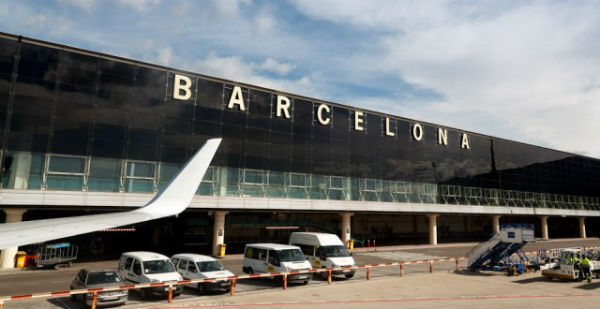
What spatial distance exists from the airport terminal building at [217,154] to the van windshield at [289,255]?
47.2 feet

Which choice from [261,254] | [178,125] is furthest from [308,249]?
[178,125]

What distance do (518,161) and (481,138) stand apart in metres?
11.5

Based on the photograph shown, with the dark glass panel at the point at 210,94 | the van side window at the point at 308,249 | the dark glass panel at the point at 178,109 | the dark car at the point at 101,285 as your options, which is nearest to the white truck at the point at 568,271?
the van side window at the point at 308,249

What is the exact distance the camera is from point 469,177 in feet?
190

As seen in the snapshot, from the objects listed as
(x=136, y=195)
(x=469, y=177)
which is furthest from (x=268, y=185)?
(x=469, y=177)

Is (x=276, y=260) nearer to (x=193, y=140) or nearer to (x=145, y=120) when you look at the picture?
(x=193, y=140)

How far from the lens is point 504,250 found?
26.7m

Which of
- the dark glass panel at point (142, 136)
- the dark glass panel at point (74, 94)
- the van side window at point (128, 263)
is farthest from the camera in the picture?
the dark glass panel at point (142, 136)

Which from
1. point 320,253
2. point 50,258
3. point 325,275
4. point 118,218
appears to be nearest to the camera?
point 118,218

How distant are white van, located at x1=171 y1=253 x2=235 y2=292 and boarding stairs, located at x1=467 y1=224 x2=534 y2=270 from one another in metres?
18.5

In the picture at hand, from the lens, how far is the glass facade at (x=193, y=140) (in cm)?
2891

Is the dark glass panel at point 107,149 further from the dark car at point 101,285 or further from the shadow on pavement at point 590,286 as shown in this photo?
the shadow on pavement at point 590,286

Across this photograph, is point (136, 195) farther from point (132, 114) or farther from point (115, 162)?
point (132, 114)

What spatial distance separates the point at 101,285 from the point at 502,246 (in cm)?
2527
